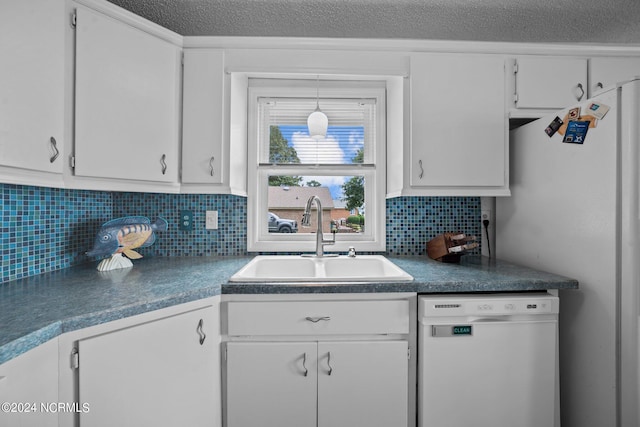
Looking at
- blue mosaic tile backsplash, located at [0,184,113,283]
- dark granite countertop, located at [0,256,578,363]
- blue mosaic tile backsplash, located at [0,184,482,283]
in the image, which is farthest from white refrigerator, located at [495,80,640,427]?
blue mosaic tile backsplash, located at [0,184,113,283]

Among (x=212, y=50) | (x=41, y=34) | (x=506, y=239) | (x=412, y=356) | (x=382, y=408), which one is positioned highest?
(x=212, y=50)

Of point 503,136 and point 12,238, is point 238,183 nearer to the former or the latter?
point 12,238

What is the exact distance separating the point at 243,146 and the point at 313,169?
0.49 meters

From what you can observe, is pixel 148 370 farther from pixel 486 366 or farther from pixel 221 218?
pixel 486 366

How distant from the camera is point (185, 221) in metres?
1.90

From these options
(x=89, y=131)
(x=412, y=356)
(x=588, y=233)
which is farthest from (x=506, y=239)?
(x=89, y=131)

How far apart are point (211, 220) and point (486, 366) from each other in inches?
67.4

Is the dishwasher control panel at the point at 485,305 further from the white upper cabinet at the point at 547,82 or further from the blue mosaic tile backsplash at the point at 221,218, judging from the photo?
the white upper cabinet at the point at 547,82

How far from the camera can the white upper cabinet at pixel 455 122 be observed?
161cm

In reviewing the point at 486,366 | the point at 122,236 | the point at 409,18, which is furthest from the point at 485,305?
the point at 122,236

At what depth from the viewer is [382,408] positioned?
1.25 metres

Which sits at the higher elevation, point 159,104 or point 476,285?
point 159,104

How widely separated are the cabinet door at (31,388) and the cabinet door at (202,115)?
0.99 meters

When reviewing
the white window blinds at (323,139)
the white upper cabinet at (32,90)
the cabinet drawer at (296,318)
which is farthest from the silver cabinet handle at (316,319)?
the white upper cabinet at (32,90)
